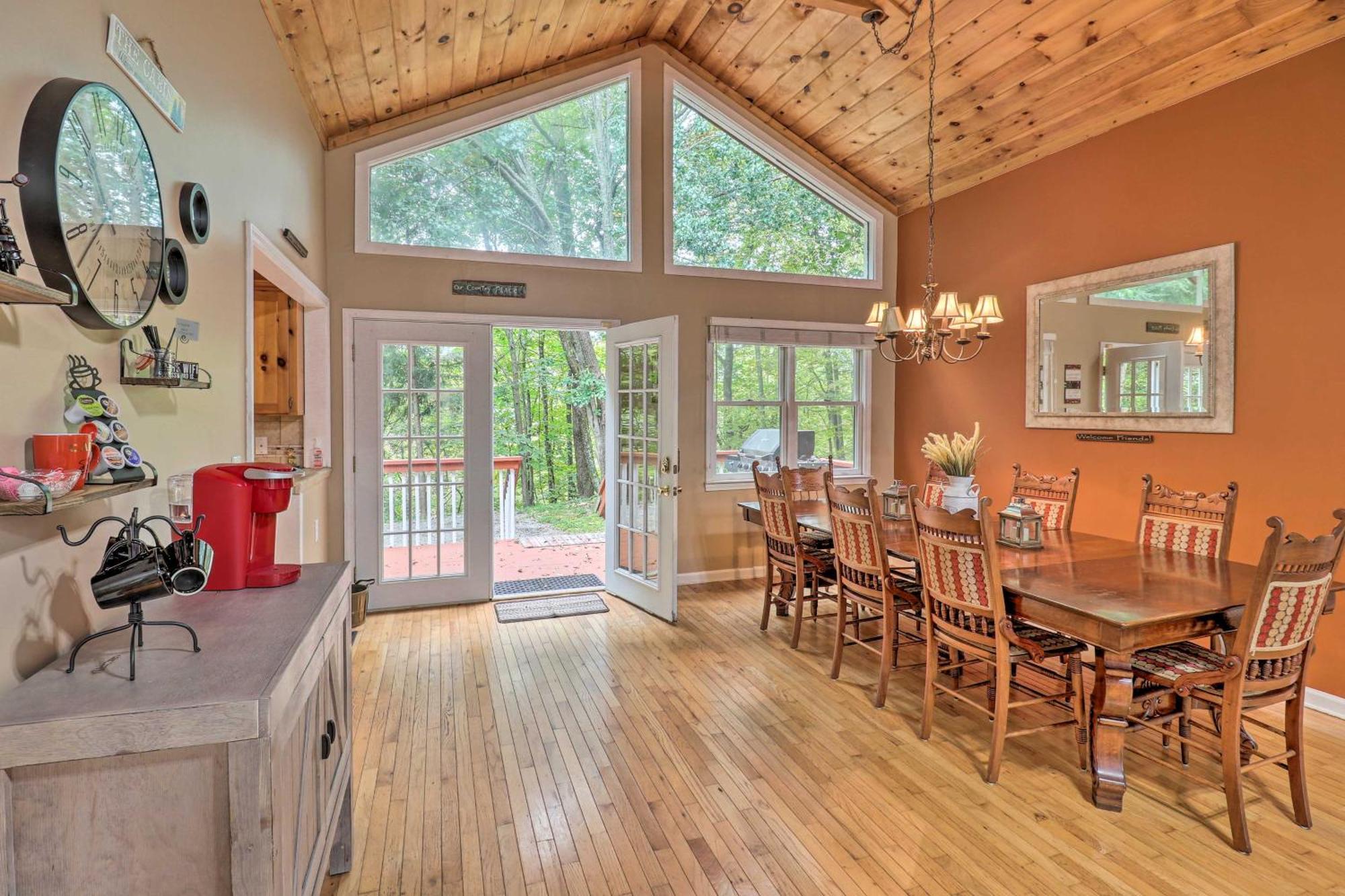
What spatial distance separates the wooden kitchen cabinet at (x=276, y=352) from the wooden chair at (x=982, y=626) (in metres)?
3.42

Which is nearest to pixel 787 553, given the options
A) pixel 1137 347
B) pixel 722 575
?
pixel 722 575

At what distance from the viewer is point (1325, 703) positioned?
319 cm

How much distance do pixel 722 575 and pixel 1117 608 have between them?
3.43 meters

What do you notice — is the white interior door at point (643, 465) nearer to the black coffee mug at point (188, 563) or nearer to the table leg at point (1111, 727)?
the table leg at point (1111, 727)

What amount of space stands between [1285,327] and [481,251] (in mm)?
4575

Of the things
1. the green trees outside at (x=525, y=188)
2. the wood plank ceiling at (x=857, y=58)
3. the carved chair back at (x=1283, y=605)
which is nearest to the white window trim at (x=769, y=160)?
the wood plank ceiling at (x=857, y=58)

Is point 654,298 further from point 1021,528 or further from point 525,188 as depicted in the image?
point 1021,528

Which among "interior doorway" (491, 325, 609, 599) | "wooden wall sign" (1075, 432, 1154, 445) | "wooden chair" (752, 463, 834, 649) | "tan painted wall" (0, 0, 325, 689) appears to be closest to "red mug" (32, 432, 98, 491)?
"tan painted wall" (0, 0, 325, 689)

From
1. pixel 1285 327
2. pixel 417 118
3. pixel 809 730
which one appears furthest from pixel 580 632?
pixel 1285 327

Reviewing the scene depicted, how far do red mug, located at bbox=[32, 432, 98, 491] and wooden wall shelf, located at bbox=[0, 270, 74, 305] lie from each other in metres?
0.25

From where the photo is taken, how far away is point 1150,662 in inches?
97.3

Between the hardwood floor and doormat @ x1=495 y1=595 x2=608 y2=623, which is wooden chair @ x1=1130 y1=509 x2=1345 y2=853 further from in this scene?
doormat @ x1=495 y1=595 x2=608 y2=623

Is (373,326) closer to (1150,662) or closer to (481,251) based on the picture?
(481,251)

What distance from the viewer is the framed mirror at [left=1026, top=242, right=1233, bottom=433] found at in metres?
3.58
